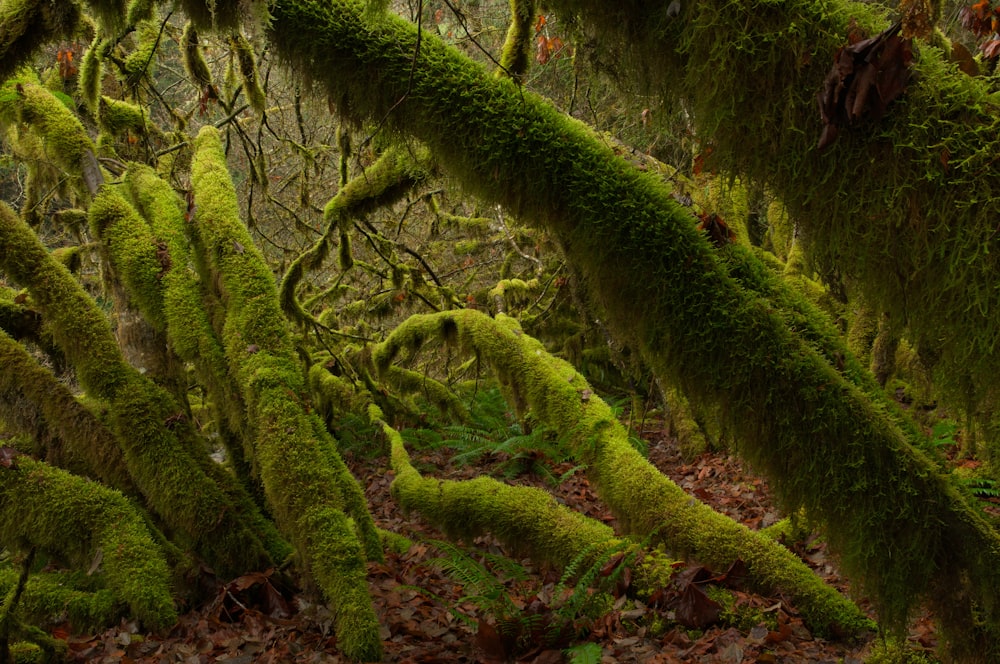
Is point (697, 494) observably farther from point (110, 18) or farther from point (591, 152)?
point (110, 18)

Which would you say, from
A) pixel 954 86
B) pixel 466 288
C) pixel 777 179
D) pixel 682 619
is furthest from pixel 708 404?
pixel 466 288

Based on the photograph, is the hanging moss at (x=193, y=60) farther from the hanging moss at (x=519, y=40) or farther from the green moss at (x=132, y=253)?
the hanging moss at (x=519, y=40)

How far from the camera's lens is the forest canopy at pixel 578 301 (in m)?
1.83

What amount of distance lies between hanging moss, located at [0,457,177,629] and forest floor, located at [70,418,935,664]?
23 centimetres

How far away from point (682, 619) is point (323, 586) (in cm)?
199

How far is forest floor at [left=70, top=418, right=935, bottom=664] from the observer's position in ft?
11.5

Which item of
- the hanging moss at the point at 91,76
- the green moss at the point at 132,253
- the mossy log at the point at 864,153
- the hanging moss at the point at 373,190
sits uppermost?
the hanging moss at the point at 373,190

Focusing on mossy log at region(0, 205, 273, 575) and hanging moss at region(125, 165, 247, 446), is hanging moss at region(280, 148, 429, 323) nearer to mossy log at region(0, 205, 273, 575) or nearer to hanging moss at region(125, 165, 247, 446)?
hanging moss at region(125, 165, 247, 446)

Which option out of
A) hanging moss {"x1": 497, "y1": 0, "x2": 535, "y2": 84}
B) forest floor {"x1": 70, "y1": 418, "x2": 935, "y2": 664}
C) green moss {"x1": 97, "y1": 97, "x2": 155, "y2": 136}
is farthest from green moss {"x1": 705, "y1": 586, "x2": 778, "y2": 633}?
green moss {"x1": 97, "y1": 97, "x2": 155, "y2": 136}

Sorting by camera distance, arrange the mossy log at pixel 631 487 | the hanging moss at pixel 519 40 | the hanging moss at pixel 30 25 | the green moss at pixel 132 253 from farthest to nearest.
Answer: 1. the green moss at pixel 132 253
2. the mossy log at pixel 631 487
3. the hanging moss at pixel 519 40
4. the hanging moss at pixel 30 25

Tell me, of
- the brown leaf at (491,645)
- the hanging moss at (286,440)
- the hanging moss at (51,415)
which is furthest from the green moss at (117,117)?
the brown leaf at (491,645)

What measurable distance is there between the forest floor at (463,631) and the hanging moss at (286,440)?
0.33 m

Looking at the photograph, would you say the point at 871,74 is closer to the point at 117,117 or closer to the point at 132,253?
the point at 132,253

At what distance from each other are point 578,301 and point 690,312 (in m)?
4.86
